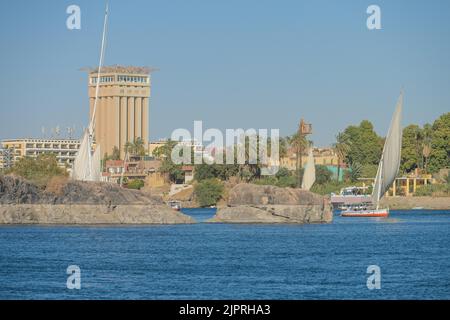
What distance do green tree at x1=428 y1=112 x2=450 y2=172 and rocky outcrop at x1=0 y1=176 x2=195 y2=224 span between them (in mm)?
75498

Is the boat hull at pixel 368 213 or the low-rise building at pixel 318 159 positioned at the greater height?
the low-rise building at pixel 318 159

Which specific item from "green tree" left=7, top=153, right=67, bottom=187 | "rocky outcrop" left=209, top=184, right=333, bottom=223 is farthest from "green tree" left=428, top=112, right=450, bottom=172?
"rocky outcrop" left=209, top=184, right=333, bottom=223

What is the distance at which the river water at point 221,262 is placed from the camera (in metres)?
38.4

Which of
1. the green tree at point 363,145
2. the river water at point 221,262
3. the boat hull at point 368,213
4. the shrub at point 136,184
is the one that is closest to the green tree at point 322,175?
the green tree at point 363,145

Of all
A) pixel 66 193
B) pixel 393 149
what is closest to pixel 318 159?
pixel 393 149

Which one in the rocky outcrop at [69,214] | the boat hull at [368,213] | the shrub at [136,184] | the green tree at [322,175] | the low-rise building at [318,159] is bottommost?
the boat hull at [368,213]

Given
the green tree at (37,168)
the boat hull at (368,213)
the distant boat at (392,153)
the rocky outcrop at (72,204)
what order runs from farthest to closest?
the boat hull at (368,213) < the green tree at (37,168) < the distant boat at (392,153) < the rocky outcrop at (72,204)

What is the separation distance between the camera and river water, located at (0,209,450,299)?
38375mm

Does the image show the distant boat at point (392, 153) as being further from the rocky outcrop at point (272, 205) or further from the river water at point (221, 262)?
the river water at point (221, 262)

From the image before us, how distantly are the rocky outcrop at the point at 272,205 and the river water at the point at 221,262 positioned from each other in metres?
5.72

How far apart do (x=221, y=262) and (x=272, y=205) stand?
1421 inches

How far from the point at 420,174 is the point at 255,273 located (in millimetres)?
111120
